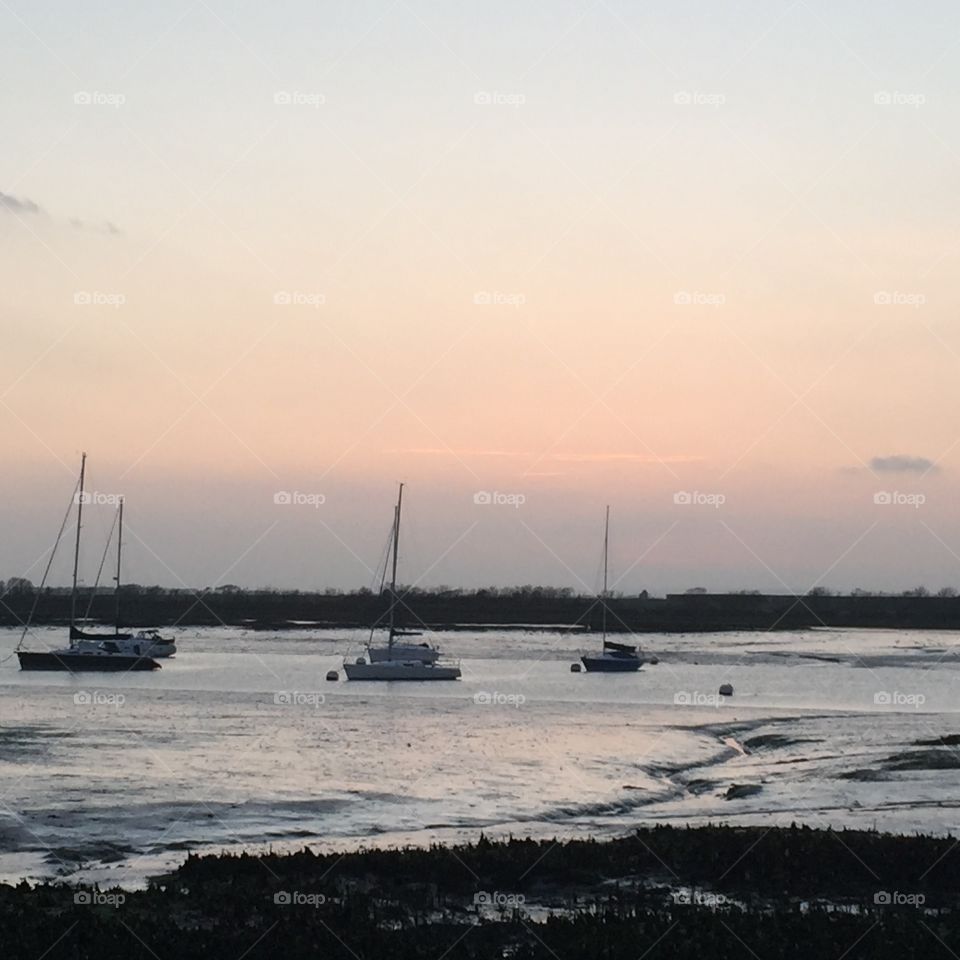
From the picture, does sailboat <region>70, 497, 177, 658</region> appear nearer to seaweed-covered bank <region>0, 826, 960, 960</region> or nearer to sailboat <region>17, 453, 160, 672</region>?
sailboat <region>17, 453, 160, 672</region>

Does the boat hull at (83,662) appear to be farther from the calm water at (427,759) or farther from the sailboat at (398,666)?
the sailboat at (398,666)

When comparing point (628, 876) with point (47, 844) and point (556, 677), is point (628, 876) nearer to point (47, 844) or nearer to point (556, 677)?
point (47, 844)

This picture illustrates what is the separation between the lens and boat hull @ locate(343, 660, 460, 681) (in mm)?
73938

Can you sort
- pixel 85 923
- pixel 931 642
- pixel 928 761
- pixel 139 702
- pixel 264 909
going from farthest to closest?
pixel 931 642 → pixel 139 702 → pixel 928 761 → pixel 264 909 → pixel 85 923

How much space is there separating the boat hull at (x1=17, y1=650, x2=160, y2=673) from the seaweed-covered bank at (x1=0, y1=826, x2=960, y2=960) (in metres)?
63.1

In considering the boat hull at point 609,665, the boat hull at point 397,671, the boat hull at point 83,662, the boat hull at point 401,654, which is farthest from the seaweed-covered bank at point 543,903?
the boat hull at point 609,665

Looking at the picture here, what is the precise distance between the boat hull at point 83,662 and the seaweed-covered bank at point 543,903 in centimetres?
6307

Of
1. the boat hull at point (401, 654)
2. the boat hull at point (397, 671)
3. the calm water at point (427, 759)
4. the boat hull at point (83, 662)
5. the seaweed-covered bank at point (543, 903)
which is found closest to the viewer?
the seaweed-covered bank at point (543, 903)

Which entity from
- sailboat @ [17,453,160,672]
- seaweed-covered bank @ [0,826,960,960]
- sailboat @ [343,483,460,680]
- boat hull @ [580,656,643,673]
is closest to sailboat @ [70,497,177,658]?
sailboat @ [17,453,160,672]

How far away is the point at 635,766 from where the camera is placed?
38.2 metres

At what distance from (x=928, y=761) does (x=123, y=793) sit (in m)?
21.7

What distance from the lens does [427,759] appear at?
3862cm

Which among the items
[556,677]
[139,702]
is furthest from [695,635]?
[139,702]

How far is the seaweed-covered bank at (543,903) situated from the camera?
14.6m
